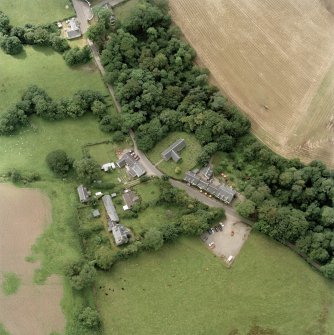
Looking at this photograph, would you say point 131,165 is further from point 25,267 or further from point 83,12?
point 83,12

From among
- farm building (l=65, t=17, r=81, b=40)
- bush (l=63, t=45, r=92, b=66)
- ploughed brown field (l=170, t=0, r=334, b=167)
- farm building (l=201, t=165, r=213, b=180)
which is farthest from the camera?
farm building (l=65, t=17, r=81, b=40)

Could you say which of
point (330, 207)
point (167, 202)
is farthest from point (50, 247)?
point (330, 207)

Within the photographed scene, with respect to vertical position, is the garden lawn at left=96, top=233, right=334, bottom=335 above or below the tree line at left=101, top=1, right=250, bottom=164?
below

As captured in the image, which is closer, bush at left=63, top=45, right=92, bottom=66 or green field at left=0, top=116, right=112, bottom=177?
green field at left=0, top=116, right=112, bottom=177

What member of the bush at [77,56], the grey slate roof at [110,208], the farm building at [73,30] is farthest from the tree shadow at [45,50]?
the grey slate roof at [110,208]

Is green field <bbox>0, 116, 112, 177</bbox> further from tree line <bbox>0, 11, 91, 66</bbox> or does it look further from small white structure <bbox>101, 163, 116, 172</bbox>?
tree line <bbox>0, 11, 91, 66</bbox>

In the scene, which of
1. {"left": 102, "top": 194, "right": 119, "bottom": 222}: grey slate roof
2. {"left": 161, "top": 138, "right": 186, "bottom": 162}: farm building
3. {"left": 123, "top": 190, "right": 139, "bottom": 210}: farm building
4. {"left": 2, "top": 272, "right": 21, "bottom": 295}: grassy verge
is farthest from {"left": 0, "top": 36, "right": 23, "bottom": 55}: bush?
{"left": 2, "top": 272, "right": 21, "bottom": 295}: grassy verge

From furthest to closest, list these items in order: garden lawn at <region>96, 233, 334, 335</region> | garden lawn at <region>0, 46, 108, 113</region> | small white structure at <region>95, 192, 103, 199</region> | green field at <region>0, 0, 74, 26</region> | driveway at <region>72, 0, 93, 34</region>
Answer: green field at <region>0, 0, 74, 26</region>, driveway at <region>72, 0, 93, 34</region>, garden lawn at <region>0, 46, 108, 113</region>, small white structure at <region>95, 192, 103, 199</region>, garden lawn at <region>96, 233, 334, 335</region>
